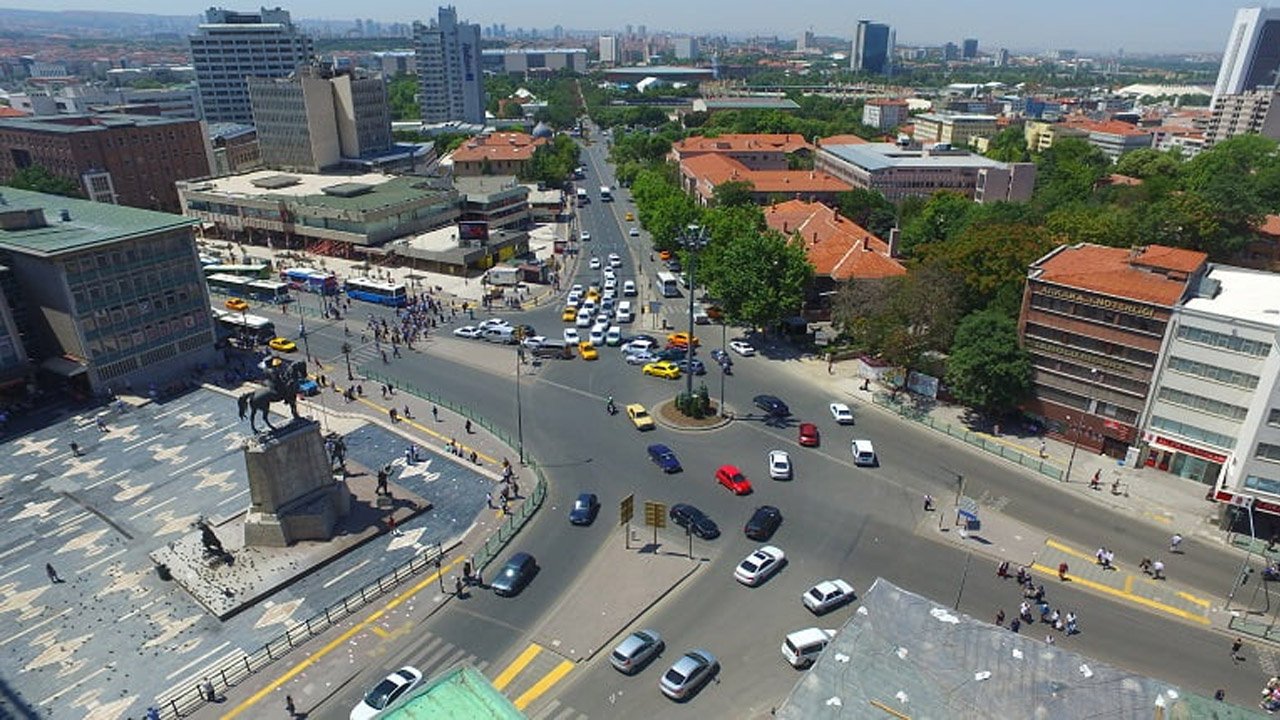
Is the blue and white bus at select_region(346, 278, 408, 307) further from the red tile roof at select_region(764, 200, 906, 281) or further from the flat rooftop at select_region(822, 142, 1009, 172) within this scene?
the flat rooftop at select_region(822, 142, 1009, 172)

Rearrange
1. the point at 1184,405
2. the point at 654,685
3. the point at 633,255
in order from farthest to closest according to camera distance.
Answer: the point at 633,255 → the point at 1184,405 → the point at 654,685

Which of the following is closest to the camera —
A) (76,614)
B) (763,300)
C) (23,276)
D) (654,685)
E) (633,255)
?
(654,685)

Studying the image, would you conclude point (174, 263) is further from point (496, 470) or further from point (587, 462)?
point (587, 462)

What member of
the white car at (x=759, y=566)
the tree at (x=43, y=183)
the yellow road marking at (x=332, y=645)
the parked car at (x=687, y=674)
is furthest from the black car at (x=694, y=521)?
the tree at (x=43, y=183)

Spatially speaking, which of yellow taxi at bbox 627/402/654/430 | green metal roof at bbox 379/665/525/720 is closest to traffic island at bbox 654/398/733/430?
yellow taxi at bbox 627/402/654/430

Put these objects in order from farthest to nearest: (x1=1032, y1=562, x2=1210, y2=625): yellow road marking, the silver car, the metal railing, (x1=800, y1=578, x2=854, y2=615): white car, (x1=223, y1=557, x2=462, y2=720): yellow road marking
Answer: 1. the metal railing
2. (x1=1032, y1=562, x2=1210, y2=625): yellow road marking
3. (x1=800, y1=578, x2=854, y2=615): white car
4. the silver car
5. (x1=223, y1=557, x2=462, y2=720): yellow road marking

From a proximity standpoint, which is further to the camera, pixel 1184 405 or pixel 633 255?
pixel 633 255

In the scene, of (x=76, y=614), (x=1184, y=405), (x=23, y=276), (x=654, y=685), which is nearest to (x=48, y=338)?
(x=23, y=276)

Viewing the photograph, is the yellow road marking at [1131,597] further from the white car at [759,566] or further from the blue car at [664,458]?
the blue car at [664,458]
